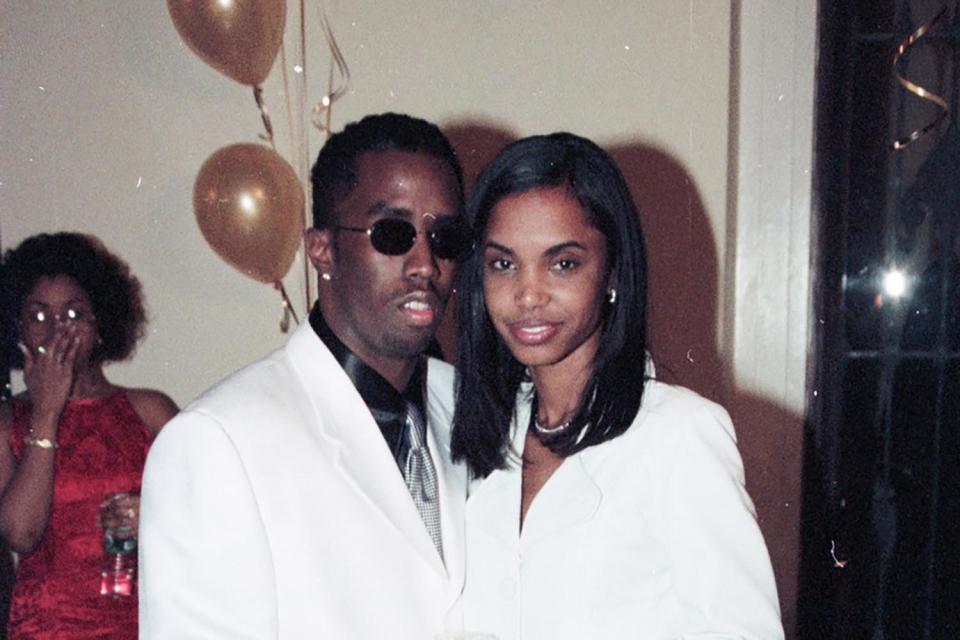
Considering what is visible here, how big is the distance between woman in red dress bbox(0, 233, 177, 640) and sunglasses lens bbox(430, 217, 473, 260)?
60.0 inches

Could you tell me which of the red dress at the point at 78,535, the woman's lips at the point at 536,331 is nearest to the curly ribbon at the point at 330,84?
the red dress at the point at 78,535

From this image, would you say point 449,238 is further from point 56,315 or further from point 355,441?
point 56,315

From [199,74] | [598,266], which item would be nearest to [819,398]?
[598,266]

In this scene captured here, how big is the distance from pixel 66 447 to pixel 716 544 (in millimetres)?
2149

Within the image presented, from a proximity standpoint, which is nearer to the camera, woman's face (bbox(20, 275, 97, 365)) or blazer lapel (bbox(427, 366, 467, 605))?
blazer lapel (bbox(427, 366, 467, 605))

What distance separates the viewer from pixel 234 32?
2883 mm

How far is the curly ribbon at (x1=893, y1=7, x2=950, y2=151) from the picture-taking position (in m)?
3.16

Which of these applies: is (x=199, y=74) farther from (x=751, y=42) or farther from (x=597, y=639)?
(x=597, y=639)

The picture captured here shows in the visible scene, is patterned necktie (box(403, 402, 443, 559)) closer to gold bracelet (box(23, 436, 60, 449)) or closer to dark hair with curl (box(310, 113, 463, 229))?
dark hair with curl (box(310, 113, 463, 229))

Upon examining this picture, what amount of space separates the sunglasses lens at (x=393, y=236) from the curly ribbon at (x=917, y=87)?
2.22 metres

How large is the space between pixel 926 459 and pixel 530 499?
2268 millimetres

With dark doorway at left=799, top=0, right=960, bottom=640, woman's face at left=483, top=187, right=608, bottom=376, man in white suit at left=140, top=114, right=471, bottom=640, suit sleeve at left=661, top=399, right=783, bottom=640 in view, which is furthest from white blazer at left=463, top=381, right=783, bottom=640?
dark doorway at left=799, top=0, right=960, bottom=640

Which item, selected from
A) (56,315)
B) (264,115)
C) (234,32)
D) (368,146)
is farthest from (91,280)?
(368,146)

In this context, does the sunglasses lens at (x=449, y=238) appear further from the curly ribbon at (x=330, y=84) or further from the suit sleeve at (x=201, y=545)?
the curly ribbon at (x=330, y=84)
